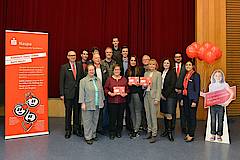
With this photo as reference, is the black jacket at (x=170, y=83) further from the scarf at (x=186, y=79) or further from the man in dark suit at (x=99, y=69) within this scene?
the man in dark suit at (x=99, y=69)

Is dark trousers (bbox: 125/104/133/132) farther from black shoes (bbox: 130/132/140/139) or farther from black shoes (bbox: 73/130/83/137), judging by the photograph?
black shoes (bbox: 73/130/83/137)

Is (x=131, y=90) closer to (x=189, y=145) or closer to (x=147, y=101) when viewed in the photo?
(x=147, y=101)

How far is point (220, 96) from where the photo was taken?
5.18 m

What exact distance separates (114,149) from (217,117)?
1.87 m

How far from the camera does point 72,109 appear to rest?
559 cm

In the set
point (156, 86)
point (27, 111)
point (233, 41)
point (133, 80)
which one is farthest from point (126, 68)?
point (233, 41)

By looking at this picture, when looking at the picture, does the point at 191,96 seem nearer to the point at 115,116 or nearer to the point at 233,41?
the point at 115,116

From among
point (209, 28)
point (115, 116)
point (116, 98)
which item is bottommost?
point (115, 116)

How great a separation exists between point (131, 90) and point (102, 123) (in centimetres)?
92

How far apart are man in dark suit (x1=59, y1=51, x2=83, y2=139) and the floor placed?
39 cm

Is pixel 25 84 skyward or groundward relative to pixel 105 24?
groundward

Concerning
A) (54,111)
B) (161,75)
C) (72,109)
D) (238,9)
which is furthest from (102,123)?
(238,9)

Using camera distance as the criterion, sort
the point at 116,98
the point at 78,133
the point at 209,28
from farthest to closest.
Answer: the point at 209,28, the point at 78,133, the point at 116,98

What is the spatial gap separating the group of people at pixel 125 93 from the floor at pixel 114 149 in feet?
0.66
